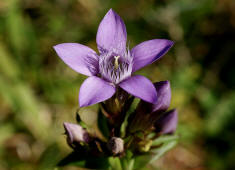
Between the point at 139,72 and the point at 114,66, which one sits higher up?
the point at 114,66

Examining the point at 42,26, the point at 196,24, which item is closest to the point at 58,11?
the point at 42,26

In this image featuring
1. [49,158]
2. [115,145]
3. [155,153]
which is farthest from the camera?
[49,158]

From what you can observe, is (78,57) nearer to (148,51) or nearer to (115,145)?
(148,51)

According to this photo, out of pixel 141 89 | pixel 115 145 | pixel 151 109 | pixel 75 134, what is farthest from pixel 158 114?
pixel 75 134

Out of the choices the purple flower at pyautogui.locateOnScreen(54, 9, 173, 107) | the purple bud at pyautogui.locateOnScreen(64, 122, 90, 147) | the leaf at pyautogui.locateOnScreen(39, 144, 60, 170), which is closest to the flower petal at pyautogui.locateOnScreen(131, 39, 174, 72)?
the purple flower at pyautogui.locateOnScreen(54, 9, 173, 107)

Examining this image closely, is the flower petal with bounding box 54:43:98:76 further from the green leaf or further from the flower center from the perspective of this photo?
the green leaf

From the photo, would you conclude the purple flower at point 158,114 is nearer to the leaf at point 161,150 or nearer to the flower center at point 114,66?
the leaf at point 161,150

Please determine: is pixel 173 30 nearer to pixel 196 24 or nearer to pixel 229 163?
pixel 196 24
